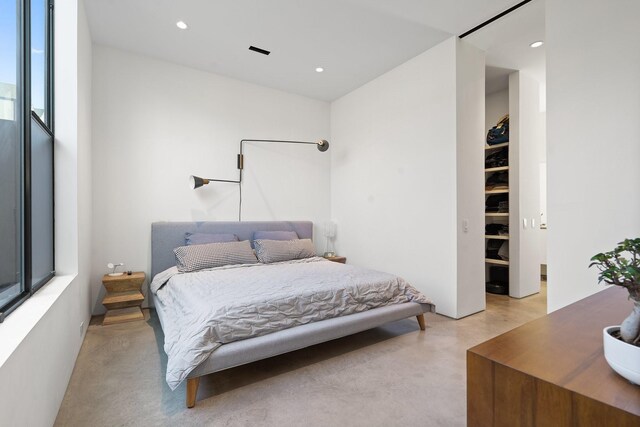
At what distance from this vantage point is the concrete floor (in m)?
1.69

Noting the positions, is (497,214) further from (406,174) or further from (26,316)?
(26,316)

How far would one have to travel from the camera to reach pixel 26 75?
1580 mm

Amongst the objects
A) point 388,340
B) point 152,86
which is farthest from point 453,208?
point 152,86

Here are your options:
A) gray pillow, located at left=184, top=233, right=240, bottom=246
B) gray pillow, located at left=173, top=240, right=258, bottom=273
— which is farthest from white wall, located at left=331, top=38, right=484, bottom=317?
gray pillow, located at left=184, top=233, right=240, bottom=246

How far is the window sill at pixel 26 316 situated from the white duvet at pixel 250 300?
27.8 inches

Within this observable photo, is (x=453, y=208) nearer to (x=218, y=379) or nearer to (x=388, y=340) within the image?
(x=388, y=340)

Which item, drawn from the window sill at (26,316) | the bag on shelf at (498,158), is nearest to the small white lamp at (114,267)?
the window sill at (26,316)

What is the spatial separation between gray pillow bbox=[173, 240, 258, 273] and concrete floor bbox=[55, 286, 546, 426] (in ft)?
2.42

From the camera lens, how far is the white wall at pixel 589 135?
205 centimetres

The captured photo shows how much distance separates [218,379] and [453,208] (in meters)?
2.69

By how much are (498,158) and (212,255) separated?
4.09 m

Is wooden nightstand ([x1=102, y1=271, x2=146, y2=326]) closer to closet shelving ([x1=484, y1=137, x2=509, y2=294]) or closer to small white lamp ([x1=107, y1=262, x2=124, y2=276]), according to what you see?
small white lamp ([x1=107, y1=262, x2=124, y2=276])

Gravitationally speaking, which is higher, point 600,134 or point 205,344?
point 600,134

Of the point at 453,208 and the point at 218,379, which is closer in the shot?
the point at 218,379
